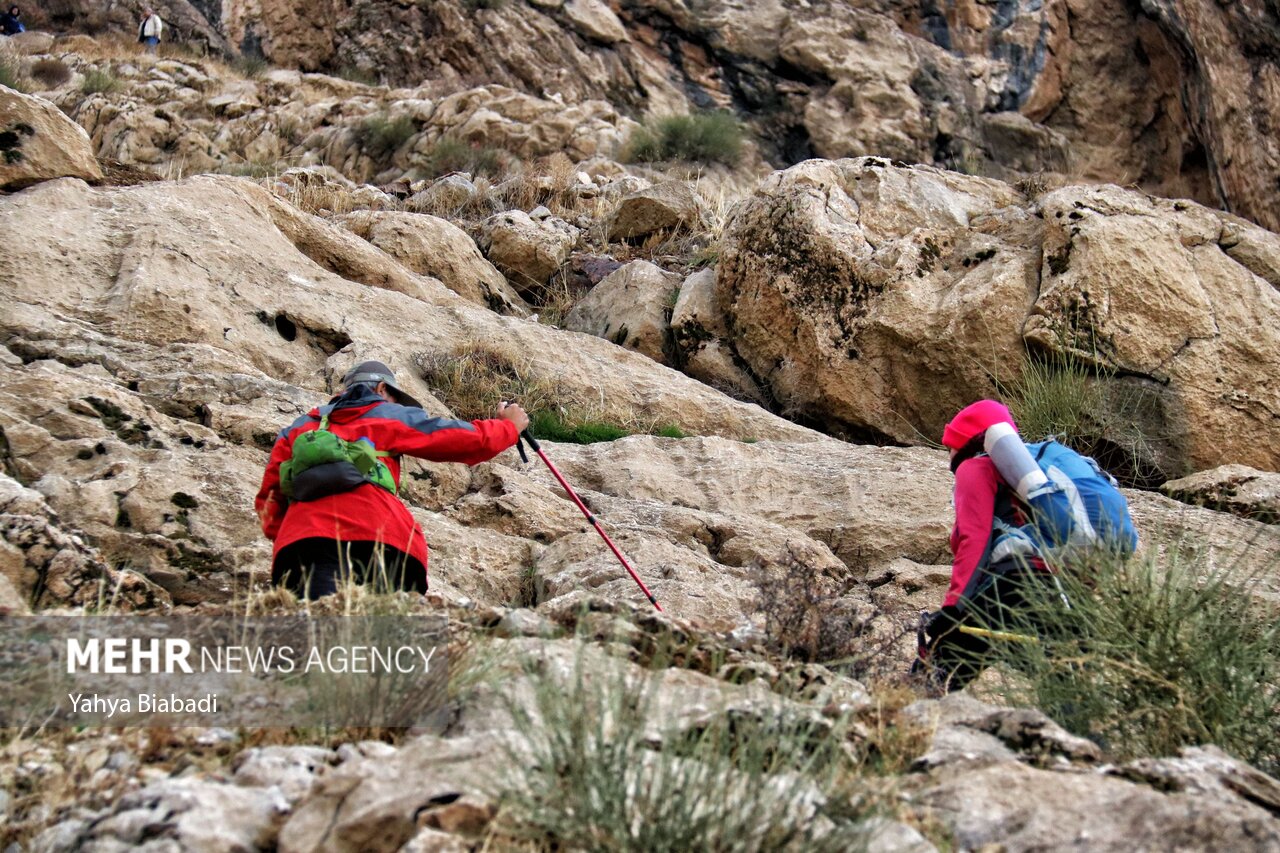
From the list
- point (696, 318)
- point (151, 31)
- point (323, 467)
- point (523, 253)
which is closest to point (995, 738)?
point (323, 467)

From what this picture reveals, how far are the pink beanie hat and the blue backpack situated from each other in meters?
0.30

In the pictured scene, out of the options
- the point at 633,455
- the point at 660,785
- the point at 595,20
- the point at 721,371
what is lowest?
the point at 721,371

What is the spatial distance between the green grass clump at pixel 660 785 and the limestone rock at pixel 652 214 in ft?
33.9

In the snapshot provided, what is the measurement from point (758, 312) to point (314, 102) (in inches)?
481

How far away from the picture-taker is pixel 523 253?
39.5 ft

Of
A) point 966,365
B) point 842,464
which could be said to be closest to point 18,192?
point 842,464

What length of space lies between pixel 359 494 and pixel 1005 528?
8.50 feet

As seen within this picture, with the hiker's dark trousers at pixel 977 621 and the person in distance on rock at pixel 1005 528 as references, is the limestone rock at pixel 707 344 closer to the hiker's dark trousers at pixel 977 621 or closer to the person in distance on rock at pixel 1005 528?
the person in distance on rock at pixel 1005 528

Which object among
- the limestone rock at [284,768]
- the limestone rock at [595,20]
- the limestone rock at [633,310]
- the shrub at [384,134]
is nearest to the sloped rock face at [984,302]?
the limestone rock at [633,310]

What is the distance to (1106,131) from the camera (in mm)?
21172

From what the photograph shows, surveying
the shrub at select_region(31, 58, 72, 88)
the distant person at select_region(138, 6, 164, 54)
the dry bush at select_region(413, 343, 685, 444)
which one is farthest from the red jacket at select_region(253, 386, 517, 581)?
the distant person at select_region(138, 6, 164, 54)

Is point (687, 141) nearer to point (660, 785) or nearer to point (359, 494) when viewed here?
point (359, 494)

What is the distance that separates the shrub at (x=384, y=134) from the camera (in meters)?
17.7

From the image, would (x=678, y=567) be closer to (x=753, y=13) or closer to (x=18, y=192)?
(x=18, y=192)
